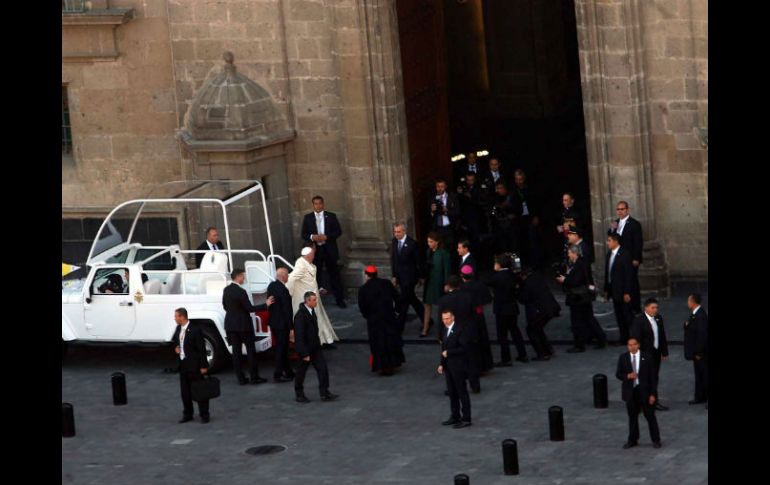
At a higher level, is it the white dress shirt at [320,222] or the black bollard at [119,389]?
the white dress shirt at [320,222]

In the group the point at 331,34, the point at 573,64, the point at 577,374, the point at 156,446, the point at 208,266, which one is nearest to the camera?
the point at 156,446

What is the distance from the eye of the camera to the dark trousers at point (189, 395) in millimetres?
18125

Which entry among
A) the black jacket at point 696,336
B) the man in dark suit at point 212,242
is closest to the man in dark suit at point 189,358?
the man in dark suit at point 212,242

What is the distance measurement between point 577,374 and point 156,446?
525 cm

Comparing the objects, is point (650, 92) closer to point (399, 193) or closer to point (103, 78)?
point (399, 193)

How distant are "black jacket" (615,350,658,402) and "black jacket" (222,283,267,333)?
552 centimetres

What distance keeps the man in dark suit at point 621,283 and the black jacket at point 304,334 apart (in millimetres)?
3996

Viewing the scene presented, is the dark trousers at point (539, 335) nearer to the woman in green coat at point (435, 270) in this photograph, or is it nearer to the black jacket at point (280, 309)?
the woman in green coat at point (435, 270)

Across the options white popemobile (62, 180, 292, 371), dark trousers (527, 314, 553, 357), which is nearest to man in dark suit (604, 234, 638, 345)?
dark trousers (527, 314, 553, 357)

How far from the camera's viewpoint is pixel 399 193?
78.7 ft

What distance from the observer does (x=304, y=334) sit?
18438 millimetres

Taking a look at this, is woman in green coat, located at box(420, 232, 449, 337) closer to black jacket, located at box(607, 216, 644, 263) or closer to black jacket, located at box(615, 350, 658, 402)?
black jacket, located at box(607, 216, 644, 263)

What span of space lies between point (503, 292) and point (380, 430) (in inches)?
113
